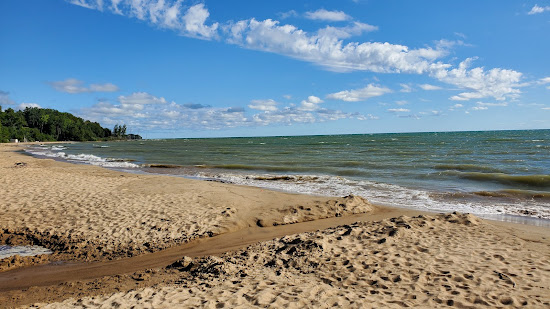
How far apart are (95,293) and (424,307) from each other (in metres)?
5.14

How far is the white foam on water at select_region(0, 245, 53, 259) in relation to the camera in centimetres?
722

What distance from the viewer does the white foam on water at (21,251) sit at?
23.7ft

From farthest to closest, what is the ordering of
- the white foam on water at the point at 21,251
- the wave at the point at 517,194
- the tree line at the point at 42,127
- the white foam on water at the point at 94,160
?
1. the tree line at the point at 42,127
2. the white foam on water at the point at 94,160
3. the wave at the point at 517,194
4. the white foam on water at the point at 21,251

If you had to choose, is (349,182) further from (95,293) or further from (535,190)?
(95,293)

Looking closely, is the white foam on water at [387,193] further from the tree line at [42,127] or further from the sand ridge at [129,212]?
the tree line at [42,127]

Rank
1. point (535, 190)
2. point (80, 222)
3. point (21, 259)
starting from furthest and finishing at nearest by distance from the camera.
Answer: point (535, 190) → point (80, 222) → point (21, 259)

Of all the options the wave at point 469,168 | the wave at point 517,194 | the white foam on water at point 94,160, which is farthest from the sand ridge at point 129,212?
the wave at point 469,168

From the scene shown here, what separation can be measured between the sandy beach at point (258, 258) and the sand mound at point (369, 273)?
0.02 m

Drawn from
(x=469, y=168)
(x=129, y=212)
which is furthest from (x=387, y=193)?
(x=469, y=168)

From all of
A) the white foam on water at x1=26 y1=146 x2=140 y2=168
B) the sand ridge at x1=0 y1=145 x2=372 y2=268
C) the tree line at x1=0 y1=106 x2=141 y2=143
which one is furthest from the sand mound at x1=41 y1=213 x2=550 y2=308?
the tree line at x1=0 y1=106 x2=141 y2=143

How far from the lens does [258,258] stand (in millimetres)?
6426

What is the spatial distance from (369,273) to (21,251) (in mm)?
7718

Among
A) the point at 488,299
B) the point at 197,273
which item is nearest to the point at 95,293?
the point at 197,273

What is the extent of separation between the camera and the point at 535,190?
15.0 m
